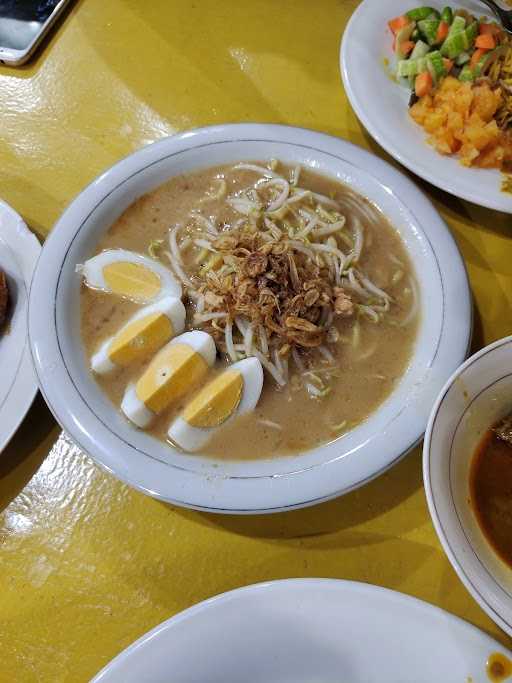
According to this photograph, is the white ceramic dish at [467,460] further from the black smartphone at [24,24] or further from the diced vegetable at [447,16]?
the black smartphone at [24,24]

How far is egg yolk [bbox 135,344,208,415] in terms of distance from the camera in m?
1.70

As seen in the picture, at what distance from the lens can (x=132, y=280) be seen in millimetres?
1917

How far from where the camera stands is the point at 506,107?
2.08m

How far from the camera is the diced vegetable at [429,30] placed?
223cm

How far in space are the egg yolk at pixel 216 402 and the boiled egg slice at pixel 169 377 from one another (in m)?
0.06

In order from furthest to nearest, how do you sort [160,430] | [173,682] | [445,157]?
1. [445,157]
2. [160,430]
3. [173,682]

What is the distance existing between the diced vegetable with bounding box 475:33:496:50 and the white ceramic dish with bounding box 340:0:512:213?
0.22m

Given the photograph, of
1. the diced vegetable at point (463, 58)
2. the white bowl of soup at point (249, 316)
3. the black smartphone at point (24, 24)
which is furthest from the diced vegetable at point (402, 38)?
the black smartphone at point (24, 24)

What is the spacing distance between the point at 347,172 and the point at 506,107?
64 cm

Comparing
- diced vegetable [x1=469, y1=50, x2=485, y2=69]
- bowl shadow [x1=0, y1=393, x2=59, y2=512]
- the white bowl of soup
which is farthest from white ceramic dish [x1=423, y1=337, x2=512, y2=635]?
diced vegetable [x1=469, y1=50, x2=485, y2=69]

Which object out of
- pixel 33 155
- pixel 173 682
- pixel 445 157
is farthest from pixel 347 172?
pixel 173 682

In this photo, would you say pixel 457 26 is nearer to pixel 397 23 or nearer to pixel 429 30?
pixel 429 30

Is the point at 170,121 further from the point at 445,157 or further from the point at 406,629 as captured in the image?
the point at 406,629

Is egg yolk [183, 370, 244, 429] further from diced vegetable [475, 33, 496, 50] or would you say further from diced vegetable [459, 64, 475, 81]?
diced vegetable [475, 33, 496, 50]
